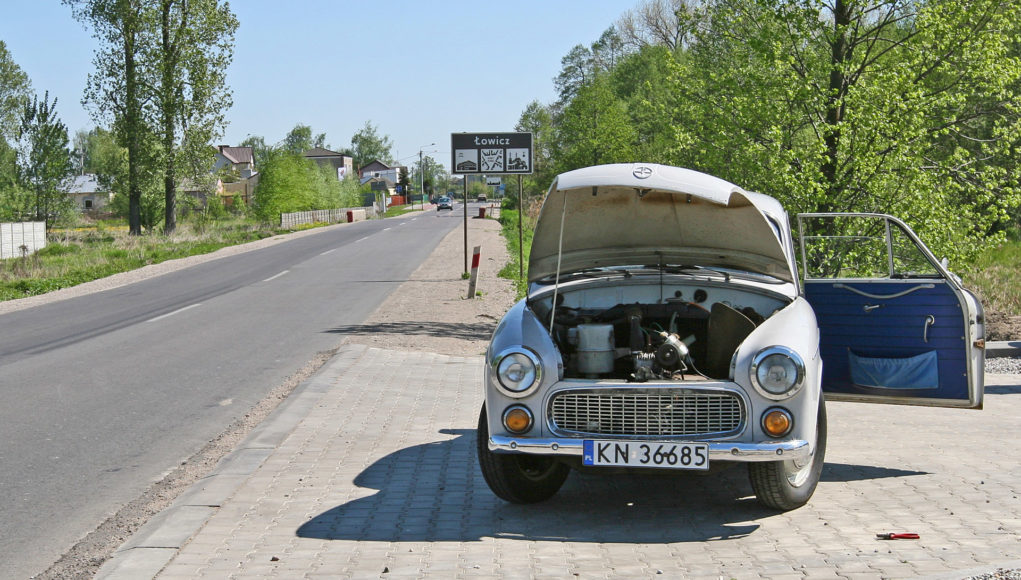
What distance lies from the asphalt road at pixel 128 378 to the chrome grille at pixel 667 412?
2.85m

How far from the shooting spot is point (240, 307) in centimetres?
1798

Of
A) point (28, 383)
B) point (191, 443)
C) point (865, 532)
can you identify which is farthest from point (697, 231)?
point (28, 383)

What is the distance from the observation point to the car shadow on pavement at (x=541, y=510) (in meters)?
4.98

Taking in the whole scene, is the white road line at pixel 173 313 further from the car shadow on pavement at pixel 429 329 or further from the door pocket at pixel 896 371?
the door pocket at pixel 896 371

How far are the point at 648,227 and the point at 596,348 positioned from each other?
1234mm

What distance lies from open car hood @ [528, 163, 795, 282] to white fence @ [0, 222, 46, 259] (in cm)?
3644

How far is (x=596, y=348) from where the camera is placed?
5461 millimetres

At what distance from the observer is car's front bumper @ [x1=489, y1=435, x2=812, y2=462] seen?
4.84m

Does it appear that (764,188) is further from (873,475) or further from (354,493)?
(354,493)

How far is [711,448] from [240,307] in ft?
47.2

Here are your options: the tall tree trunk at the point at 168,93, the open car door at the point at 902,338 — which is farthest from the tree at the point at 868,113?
the tall tree trunk at the point at 168,93

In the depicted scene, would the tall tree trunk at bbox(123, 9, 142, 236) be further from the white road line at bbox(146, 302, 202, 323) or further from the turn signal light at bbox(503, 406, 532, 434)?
the turn signal light at bbox(503, 406, 532, 434)

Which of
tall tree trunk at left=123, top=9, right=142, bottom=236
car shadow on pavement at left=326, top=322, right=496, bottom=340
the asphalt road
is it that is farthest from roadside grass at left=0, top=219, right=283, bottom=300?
car shadow on pavement at left=326, top=322, right=496, bottom=340

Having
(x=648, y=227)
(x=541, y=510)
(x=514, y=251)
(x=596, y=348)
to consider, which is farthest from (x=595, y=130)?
(x=541, y=510)
